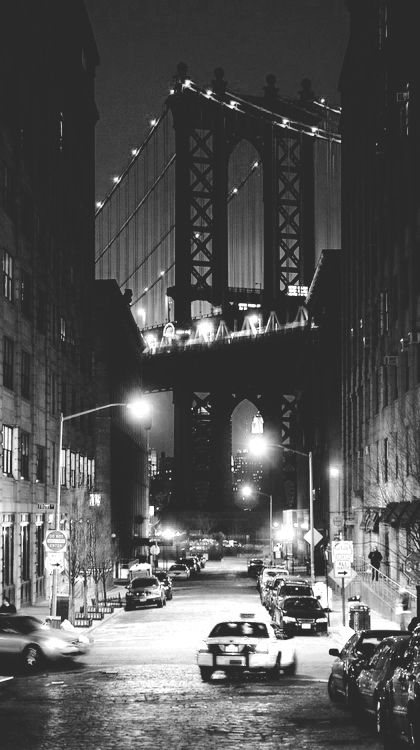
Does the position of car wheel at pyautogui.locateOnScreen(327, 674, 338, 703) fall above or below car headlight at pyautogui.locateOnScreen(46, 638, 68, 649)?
below

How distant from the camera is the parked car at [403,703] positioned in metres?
12.8

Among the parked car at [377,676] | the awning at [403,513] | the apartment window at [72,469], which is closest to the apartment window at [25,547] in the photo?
the apartment window at [72,469]

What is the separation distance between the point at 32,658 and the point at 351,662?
9.42 metres

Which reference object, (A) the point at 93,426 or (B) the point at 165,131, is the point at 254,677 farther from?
(B) the point at 165,131

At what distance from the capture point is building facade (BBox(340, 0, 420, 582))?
4831 cm

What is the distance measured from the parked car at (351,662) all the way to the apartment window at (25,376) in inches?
1346

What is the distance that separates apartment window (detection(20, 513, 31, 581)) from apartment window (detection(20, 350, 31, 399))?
18.1 feet

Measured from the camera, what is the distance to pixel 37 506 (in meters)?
54.4

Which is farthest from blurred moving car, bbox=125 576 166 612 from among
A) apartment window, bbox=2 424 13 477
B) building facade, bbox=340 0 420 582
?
building facade, bbox=340 0 420 582

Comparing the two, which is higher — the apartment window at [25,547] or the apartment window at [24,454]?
the apartment window at [24,454]

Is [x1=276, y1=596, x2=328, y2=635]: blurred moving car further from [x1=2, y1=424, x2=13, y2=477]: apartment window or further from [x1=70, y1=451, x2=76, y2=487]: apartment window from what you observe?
[x1=70, y1=451, x2=76, y2=487]: apartment window

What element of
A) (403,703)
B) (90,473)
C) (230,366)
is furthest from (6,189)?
(230,366)

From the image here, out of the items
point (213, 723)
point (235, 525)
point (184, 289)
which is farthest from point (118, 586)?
point (184, 289)

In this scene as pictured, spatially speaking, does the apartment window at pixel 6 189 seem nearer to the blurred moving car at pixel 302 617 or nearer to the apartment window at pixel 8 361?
the apartment window at pixel 8 361
